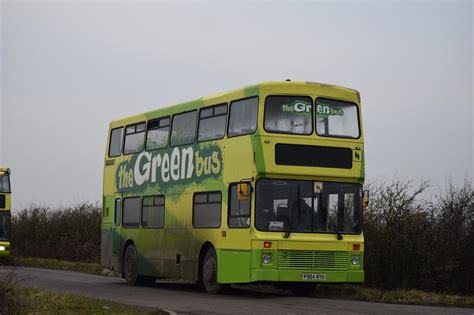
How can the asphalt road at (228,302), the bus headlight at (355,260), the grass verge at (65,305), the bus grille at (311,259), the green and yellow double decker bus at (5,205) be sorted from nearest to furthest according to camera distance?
the grass verge at (65,305) → the asphalt road at (228,302) → the bus grille at (311,259) → the bus headlight at (355,260) → the green and yellow double decker bus at (5,205)

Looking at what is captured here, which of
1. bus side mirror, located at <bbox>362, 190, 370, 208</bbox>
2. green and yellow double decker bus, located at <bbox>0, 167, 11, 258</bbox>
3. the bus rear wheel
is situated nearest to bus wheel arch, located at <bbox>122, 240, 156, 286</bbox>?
the bus rear wheel

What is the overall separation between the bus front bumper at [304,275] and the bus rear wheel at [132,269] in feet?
24.0

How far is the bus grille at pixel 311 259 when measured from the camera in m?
20.6

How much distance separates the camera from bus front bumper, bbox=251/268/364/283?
2033 cm

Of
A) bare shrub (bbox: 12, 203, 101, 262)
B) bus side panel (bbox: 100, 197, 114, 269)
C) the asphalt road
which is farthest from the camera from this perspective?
bare shrub (bbox: 12, 203, 101, 262)

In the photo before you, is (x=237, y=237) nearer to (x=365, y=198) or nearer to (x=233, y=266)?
(x=233, y=266)

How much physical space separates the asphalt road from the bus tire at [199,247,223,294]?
252mm

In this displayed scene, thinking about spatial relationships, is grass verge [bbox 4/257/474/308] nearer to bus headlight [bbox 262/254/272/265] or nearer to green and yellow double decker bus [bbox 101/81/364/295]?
green and yellow double decker bus [bbox 101/81/364/295]

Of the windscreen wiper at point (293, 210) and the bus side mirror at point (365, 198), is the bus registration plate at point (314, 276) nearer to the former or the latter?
the windscreen wiper at point (293, 210)

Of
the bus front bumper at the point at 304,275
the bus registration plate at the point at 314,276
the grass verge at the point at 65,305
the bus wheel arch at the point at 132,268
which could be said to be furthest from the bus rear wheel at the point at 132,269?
the grass verge at the point at 65,305

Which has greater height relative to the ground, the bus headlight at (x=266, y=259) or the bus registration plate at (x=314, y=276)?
the bus headlight at (x=266, y=259)

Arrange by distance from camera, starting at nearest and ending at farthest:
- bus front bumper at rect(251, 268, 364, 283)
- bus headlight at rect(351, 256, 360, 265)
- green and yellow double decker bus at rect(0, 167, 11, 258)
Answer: bus front bumper at rect(251, 268, 364, 283)
bus headlight at rect(351, 256, 360, 265)
green and yellow double decker bus at rect(0, 167, 11, 258)

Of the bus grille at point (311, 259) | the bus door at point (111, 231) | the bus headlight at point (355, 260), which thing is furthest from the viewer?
the bus door at point (111, 231)

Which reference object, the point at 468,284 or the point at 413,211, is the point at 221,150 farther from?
the point at 468,284
